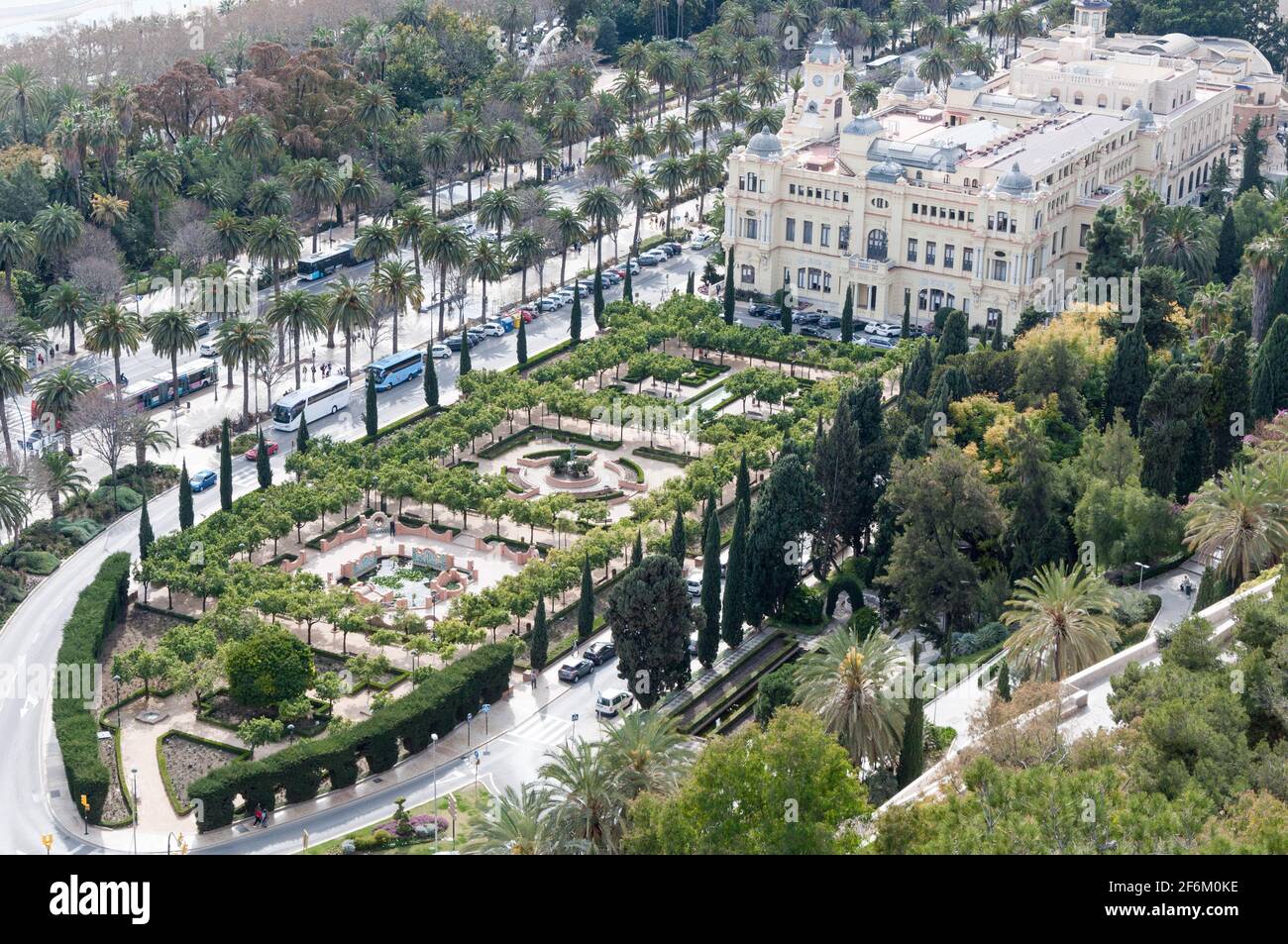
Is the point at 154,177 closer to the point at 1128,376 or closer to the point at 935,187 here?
the point at 935,187

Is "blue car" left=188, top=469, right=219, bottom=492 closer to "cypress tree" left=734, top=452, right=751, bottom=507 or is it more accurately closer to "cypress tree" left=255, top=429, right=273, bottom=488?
"cypress tree" left=255, top=429, right=273, bottom=488

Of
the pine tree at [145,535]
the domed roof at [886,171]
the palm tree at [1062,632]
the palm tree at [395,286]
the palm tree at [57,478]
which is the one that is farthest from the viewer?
the domed roof at [886,171]

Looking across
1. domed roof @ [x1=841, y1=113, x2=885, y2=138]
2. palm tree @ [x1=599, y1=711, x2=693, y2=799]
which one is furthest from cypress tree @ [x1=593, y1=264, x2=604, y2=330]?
palm tree @ [x1=599, y1=711, x2=693, y2=799]

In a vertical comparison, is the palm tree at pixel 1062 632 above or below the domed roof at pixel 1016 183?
below

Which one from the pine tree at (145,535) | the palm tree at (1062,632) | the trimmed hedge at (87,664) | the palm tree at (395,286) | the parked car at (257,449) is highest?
the palm tree at (395,286)

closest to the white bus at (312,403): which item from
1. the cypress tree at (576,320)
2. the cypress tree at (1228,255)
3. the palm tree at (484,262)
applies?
the palm tree at (484,262)

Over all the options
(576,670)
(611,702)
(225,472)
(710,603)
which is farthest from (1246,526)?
(225,472)

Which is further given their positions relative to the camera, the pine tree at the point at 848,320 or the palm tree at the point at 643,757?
the pine tree at the point at 848,320

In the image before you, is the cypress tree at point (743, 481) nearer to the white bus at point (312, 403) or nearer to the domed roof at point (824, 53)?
the white bus at point (312, 403)
